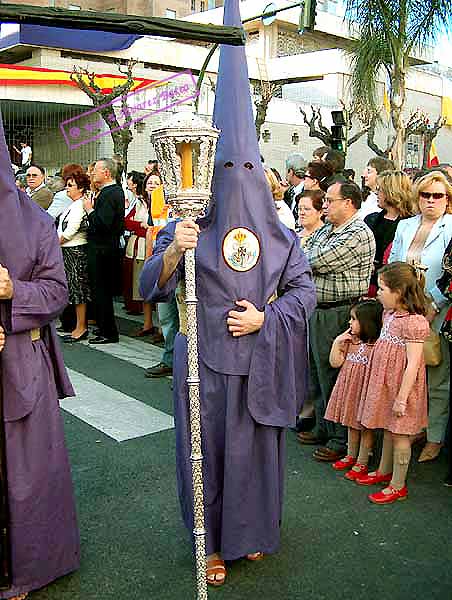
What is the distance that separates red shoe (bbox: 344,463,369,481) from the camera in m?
4.74

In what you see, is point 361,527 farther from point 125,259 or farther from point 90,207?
point 125,259

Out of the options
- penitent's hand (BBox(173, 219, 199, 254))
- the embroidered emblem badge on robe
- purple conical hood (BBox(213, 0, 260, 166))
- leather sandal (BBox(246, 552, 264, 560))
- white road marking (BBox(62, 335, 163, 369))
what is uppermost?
purple conical hood (BBox(213, 0, 260, 166))

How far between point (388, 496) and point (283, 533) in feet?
2.61

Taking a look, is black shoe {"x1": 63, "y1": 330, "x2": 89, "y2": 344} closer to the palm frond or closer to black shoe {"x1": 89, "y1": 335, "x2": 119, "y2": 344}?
black shoe {"x1": 89, "y1": 335, "x2": 119, "y2": 344}

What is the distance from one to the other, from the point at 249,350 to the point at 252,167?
85cm

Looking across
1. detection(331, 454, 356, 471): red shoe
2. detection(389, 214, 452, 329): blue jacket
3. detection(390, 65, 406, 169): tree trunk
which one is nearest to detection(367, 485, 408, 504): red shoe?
detection(331, 454, 356, 471): red shoe

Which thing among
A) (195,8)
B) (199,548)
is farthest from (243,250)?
(195,8)

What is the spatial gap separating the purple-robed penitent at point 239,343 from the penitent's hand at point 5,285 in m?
0.63

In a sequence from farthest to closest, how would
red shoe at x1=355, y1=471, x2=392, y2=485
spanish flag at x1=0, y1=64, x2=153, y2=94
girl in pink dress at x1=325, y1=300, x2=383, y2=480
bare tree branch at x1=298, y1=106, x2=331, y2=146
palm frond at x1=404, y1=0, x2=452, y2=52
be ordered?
1. spanish flag at x1=0, y1=64, x2=153, y2=94
2. bare tree branch at x1=298, y1=106, x2=331, y2=146
3. palm frond at x1=404, y1=0, x2=452, y2=52
4. girl in pink dress at x1=325, y1=300, x2=383, y2=480
5. red shoe at x1=355, y1=471, x2=392, y2=485

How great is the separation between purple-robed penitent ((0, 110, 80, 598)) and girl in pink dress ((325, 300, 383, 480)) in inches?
81.4

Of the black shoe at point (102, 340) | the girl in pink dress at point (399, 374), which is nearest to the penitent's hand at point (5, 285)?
the girl in pink dress at point (399, 374)

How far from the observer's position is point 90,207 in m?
8.51

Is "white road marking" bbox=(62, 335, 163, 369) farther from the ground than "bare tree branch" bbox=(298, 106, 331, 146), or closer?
closer

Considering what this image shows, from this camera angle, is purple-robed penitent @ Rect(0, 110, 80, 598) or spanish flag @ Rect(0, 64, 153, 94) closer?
purple-robed penitent @ Rect(0, 110, 80, 598)
